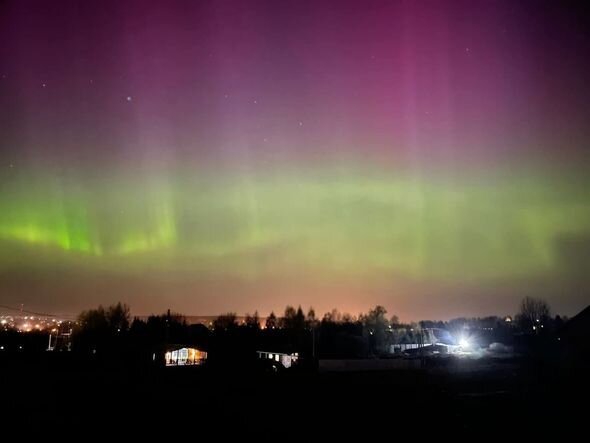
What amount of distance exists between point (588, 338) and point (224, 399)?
25.7 m

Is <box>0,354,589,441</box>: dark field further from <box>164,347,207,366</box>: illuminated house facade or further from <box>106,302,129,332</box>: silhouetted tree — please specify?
<box>106,302,129,332</box>: silhouetted tree

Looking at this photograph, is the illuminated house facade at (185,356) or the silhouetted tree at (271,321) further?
the silhouetted tree at (271,321)

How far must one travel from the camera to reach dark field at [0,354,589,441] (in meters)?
16.0

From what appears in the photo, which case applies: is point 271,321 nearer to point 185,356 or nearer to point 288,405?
point 185,356

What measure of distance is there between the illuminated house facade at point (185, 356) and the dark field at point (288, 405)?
68.9 ft

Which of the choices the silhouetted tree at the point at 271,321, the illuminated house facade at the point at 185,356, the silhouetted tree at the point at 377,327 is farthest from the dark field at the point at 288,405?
the silhouetted tree at the point at 271,321

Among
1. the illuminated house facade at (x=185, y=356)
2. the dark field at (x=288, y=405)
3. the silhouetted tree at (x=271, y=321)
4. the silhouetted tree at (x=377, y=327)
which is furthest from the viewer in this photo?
the silhouetted tree at (x=271, y=321)

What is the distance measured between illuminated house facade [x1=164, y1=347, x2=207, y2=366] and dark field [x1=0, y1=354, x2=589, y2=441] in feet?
68.9

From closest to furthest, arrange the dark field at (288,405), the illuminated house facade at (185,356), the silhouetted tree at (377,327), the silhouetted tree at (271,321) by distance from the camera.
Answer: the dark field at (288,405)
the illuminated house facade at (185,356)
the silhouetted tree at (377,327)
the silhouetted tree at (271,321)

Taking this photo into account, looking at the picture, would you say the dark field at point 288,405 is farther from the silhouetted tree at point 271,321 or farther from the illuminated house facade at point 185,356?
the silhouetted tree at point 271,321

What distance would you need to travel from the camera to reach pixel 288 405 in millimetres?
21484

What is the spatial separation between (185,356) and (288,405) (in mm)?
38418

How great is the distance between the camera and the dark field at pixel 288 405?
631 inches

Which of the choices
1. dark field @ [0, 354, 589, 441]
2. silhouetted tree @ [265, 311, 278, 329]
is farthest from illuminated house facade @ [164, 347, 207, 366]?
silhouetted tree @ [265, 311, 278, 329]
